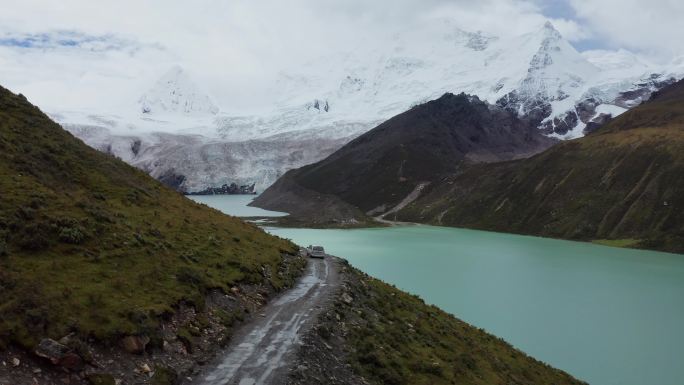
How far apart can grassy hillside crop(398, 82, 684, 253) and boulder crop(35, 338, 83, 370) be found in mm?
126690

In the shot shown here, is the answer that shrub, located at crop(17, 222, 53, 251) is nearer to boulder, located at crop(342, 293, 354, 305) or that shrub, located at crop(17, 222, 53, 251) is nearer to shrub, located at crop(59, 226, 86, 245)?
shrub, located at crop(59, 226, 86, 245)

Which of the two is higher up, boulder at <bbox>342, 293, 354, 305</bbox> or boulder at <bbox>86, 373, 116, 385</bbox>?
boulder at <bbox>342, 293, 354, 305</bbox>

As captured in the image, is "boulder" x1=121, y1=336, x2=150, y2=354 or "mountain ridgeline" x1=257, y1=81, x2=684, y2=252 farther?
"mountain ridgeline" x1=257, y1=81, x2=684, y2=252

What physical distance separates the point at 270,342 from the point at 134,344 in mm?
5683

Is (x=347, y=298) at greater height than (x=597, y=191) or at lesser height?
lesser

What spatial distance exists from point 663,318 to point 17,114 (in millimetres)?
57350

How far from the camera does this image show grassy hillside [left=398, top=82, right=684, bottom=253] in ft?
427

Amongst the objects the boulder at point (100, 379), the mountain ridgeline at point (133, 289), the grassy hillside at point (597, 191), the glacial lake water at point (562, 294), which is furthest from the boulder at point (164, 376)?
the grassy hillside at point (597, 191)

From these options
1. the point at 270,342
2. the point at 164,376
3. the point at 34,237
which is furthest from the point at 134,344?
the point at 34,237

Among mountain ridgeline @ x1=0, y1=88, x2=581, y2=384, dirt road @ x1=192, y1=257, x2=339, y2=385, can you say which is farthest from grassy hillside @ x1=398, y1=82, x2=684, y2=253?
dirt road @ x1=192, y1=257, x2=339, y2=385

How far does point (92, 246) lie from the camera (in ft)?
72.4

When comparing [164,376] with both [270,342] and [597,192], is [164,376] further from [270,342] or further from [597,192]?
[597,192]

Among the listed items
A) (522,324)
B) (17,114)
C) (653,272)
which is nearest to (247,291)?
(17,114)

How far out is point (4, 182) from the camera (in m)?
23.7
